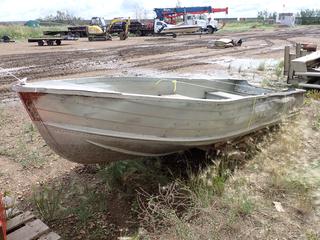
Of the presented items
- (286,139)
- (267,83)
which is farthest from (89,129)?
(267,83)

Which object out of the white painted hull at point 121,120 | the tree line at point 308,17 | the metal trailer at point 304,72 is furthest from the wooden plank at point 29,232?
the tree line at point 308,17

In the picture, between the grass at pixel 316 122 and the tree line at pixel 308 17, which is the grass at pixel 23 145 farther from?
the tree line at pixel 308 17

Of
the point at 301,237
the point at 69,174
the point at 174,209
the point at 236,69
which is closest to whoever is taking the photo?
the point at 301,237

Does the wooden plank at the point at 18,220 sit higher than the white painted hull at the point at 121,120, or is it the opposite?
the white painted hull at the point at 121,120

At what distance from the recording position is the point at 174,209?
3756mm

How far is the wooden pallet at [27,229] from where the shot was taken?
122 inches

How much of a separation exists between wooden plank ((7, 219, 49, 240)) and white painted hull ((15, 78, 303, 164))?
838 mm

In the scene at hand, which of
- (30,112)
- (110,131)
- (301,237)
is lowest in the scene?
(301,237)

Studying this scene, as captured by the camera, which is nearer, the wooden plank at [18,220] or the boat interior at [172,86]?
the wooden plank at [18,220]

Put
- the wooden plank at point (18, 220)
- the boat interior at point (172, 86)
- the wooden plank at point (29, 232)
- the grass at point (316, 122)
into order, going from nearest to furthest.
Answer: the wooden plank at point (29, 232) → the wooden plank at point (18, 220) → the boat interior at point (172, 86) → the grass at point (316, 122)

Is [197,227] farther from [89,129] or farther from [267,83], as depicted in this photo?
[267,83]

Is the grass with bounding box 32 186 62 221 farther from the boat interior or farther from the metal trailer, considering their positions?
the metal trailer

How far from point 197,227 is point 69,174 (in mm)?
2019

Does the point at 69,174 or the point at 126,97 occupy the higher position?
the point at 126,97
